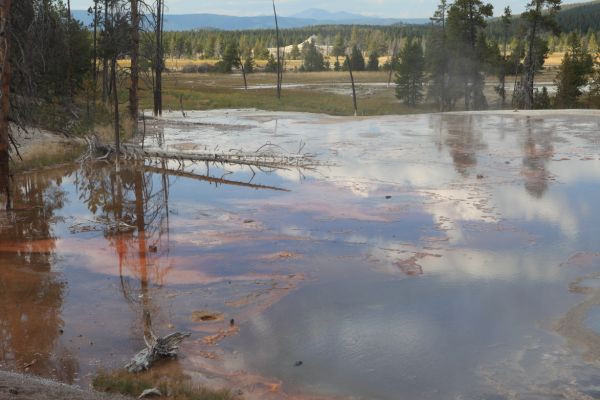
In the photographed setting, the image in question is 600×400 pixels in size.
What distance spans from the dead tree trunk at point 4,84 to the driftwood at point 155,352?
7134mm

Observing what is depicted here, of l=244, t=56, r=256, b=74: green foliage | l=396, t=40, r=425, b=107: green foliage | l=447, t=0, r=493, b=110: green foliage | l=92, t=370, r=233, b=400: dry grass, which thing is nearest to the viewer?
l=92, t=370, r=233, b=400: dry grass

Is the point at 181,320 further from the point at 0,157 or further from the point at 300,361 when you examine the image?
the point at 0,157

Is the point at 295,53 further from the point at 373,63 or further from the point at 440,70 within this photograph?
the point at 440,70

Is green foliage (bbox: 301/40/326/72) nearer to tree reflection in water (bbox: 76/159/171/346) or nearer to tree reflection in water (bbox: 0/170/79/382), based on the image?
tree reflection in water (bbox: 76/159/171/346)

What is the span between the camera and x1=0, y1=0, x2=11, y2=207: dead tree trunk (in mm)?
11977

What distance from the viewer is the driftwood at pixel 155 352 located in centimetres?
678

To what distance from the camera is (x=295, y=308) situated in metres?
8.61

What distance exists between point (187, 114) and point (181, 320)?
1133 inches

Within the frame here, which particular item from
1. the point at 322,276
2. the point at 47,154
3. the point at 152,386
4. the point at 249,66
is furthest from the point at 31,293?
the point at 249,66

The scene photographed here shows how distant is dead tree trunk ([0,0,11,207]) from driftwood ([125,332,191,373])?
23.4 ft

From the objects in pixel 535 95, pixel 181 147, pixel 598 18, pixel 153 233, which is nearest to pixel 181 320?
pixel 153 233

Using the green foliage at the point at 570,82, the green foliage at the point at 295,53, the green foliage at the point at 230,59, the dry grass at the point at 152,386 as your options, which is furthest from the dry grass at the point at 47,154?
the green foliage at the point at 295,53

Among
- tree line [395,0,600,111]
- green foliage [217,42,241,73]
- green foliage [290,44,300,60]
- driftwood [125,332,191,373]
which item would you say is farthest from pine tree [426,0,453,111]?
green foliage [290,44,300,60]

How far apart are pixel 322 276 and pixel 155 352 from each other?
336 centimetres
